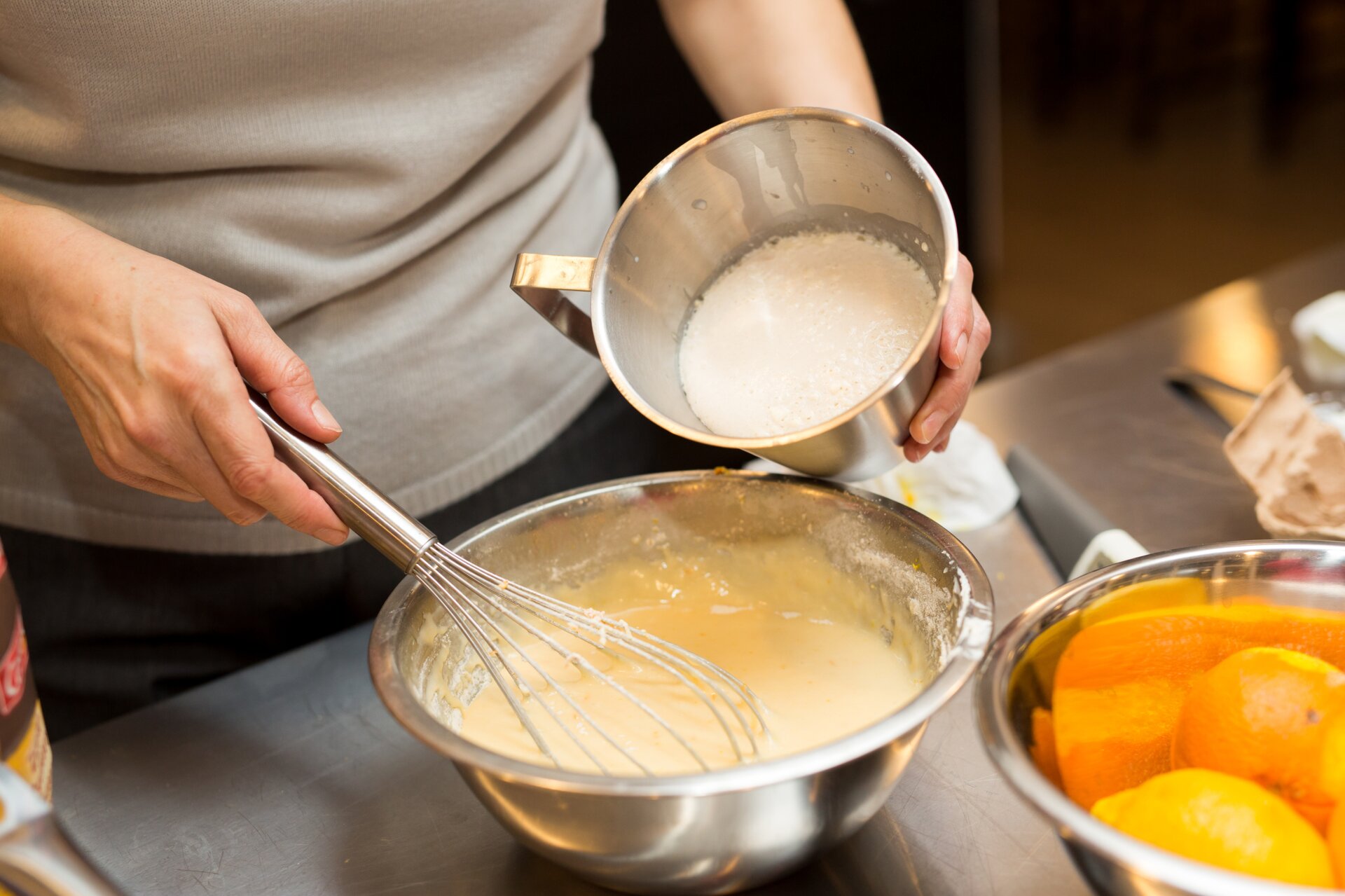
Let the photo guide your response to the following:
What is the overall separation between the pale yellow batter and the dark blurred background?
1.65 m

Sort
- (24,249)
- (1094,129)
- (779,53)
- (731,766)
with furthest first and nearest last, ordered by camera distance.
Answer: (1094,129)
(779,53)
(24,249)
(731,766)

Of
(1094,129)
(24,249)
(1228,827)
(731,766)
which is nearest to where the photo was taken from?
(1228,827)

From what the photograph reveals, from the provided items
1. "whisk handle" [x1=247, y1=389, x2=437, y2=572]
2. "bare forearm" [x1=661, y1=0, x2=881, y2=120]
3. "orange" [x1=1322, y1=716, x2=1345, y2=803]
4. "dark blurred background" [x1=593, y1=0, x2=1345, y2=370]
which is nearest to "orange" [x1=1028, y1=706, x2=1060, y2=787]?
"orange" [x1=1322, y1=716, x2=1345, y2=803]

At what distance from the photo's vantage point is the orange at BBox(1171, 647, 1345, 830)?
1.66 feet

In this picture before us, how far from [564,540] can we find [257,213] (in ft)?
1.09

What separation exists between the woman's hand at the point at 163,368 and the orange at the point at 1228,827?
0.44 m

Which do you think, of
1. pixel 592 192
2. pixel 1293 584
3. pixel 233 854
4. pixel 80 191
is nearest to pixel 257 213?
pixel 80 191

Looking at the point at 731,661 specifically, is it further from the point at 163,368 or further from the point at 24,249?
the point at 24,249

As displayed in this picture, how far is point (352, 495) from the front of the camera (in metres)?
0.64

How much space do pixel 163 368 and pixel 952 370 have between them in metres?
0.44

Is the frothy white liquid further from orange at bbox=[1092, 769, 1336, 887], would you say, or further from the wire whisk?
orange at bbox=[1092, 769, 1336, 887]

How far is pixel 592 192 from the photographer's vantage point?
1064 millimetres

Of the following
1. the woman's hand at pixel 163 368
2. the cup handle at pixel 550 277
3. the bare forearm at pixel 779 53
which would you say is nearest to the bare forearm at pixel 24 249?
the woman's hand at pixel 163 368

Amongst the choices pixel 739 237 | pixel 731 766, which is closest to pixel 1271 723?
pixel 731 766
